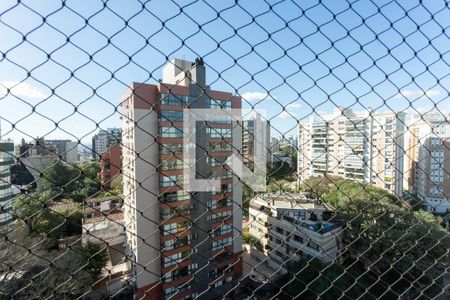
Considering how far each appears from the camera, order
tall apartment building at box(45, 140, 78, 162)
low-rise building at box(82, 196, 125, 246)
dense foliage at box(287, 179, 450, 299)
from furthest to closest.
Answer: dense foliage at box(287, 179, 450, 299) → low-rise building at box(82, 196, 125, 246) → tall apartment building at box(45, 140, 78, 162)

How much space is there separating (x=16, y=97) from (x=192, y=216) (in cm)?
348

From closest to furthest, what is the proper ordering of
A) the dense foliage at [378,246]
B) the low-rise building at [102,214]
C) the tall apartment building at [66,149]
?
the tall apartment building at [66,149] < the low-rise building at [102,214] < the dense foliage at [378,246]

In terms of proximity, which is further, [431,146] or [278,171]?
[431,146]

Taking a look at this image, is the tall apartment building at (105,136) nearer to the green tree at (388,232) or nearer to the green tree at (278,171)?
the green tree at (278,171)

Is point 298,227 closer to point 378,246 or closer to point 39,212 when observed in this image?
point 39,212

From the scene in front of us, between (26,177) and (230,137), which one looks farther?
(230,137)

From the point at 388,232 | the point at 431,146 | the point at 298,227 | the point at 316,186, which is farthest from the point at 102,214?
the point at 388,232

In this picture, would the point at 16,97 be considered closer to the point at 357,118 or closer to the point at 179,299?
the point at 357,118

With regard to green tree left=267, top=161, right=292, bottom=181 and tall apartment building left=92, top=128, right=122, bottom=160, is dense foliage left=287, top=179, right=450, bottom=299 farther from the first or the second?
tall apartment building left=92, top=128, right=122, bottom=160

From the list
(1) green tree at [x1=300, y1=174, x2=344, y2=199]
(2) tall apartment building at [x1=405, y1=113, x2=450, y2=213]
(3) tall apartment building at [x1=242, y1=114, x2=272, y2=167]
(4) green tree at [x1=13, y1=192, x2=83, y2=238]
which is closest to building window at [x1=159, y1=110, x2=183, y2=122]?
(3) tall apartment building at [x1=242, y1=114, x2=272, y2=167]

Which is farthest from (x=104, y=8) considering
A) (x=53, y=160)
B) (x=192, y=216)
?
(x=192, y=216)

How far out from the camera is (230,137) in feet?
4.08

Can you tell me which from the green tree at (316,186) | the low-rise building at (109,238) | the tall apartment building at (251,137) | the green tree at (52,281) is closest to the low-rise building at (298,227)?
the green tree at (316,186)

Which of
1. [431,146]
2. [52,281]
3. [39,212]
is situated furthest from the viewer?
[52,281]
